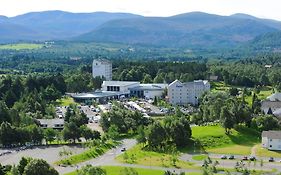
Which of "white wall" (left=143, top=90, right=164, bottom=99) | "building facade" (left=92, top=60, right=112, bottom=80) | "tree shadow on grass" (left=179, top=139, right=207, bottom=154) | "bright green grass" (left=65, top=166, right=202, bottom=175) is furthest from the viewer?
"building facade" (left=92, top=60, right=112, bottom=80)

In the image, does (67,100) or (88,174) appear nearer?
(88,174)

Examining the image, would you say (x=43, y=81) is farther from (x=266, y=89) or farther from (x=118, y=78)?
(x=266, y=89)

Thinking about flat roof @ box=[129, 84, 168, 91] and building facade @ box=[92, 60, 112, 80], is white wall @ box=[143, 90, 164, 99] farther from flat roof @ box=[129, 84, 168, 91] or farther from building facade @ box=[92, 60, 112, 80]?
building facade @ box=[92, 60, 112, 80]

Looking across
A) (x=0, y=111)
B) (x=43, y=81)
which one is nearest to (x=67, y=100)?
(x=43, y=81)

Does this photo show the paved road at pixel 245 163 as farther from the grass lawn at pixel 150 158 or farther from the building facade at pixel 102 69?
the building facade at pixel 102 69

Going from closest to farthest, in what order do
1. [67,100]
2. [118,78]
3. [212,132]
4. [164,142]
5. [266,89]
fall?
1. [164,142]
2. [212,132]
3. [67,100]
4. [266,89]
5. [118,78]

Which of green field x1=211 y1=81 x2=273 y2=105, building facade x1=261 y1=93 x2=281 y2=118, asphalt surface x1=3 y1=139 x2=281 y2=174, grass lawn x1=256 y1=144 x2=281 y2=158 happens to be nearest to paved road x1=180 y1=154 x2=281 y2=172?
asphalt surface x1=3 y1=139 x2=281 y2=174
